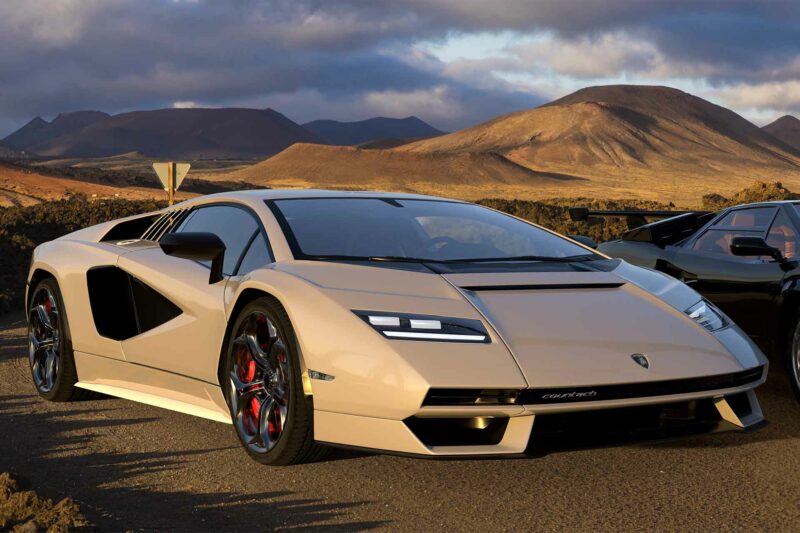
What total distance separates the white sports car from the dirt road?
9.5 inches

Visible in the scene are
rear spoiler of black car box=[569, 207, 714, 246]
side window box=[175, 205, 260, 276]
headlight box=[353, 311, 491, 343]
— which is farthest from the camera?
rear spoiler of black car box=[569, 207, 714, 246]

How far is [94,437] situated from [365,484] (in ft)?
5.85

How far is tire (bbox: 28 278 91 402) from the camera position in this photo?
6.33m

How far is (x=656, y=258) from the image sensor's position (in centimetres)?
813

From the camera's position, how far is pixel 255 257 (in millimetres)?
5066

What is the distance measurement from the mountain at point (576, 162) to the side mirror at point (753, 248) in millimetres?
71758

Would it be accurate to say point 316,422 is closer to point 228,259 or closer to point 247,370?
point 247,370

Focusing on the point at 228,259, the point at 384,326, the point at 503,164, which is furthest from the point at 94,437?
the point at 503,164

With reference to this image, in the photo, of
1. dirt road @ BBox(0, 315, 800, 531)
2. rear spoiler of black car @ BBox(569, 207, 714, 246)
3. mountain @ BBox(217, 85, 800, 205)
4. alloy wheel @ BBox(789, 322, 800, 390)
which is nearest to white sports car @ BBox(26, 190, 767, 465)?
dirt road @ BBox(0, 315, 800, 531)

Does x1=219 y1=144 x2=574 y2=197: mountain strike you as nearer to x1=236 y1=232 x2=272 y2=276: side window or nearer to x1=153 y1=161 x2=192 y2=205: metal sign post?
x1=153 y1=161 x2=192 y2=205: metal sign post

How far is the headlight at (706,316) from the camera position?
4602 millimetres

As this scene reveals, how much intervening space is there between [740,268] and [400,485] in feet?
11.9

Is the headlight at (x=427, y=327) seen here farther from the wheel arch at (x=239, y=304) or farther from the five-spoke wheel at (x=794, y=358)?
the five-spoke wheel at (x=794, y=358)

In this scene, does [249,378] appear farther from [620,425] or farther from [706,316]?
[706,316]
